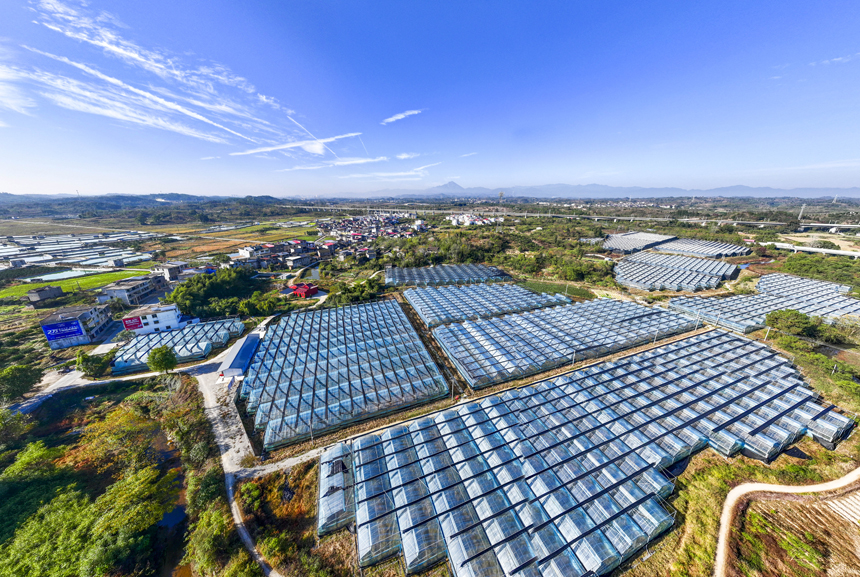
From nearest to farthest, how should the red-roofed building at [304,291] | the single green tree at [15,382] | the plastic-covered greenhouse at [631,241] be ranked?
the single green tree at [15,382] < the red-roofed building at [304,291] < the plastic-covered greenhouse at [631,241]

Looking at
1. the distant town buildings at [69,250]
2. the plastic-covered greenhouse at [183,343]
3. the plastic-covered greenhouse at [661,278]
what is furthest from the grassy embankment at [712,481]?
the distant town buildings at [69,250]

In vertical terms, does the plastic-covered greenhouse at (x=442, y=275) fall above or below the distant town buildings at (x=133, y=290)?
below

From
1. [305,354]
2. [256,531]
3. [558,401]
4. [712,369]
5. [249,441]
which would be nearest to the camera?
[256,531]

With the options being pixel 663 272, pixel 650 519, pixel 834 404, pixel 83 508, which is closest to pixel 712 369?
pixel 834 404

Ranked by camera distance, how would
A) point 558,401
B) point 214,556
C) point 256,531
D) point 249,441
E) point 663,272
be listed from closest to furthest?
point 214,556 < point 256,531 < point 249,441 < point 558,401 < point 663,272

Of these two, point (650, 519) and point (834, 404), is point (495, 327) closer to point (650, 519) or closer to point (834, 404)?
point (650, 519)

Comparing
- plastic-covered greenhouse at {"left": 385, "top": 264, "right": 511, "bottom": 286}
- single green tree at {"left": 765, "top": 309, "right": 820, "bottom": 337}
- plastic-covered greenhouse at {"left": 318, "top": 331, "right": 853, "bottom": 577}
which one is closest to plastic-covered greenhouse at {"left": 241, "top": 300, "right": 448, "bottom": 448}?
plastic-covered greenhouse at {"left": 318, "top": 331, "right": 853, "bottom": 577}

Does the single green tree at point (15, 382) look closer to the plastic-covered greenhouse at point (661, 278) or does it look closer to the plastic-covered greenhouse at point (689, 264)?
the plastic-covered greenhouse at point (661, 278)
